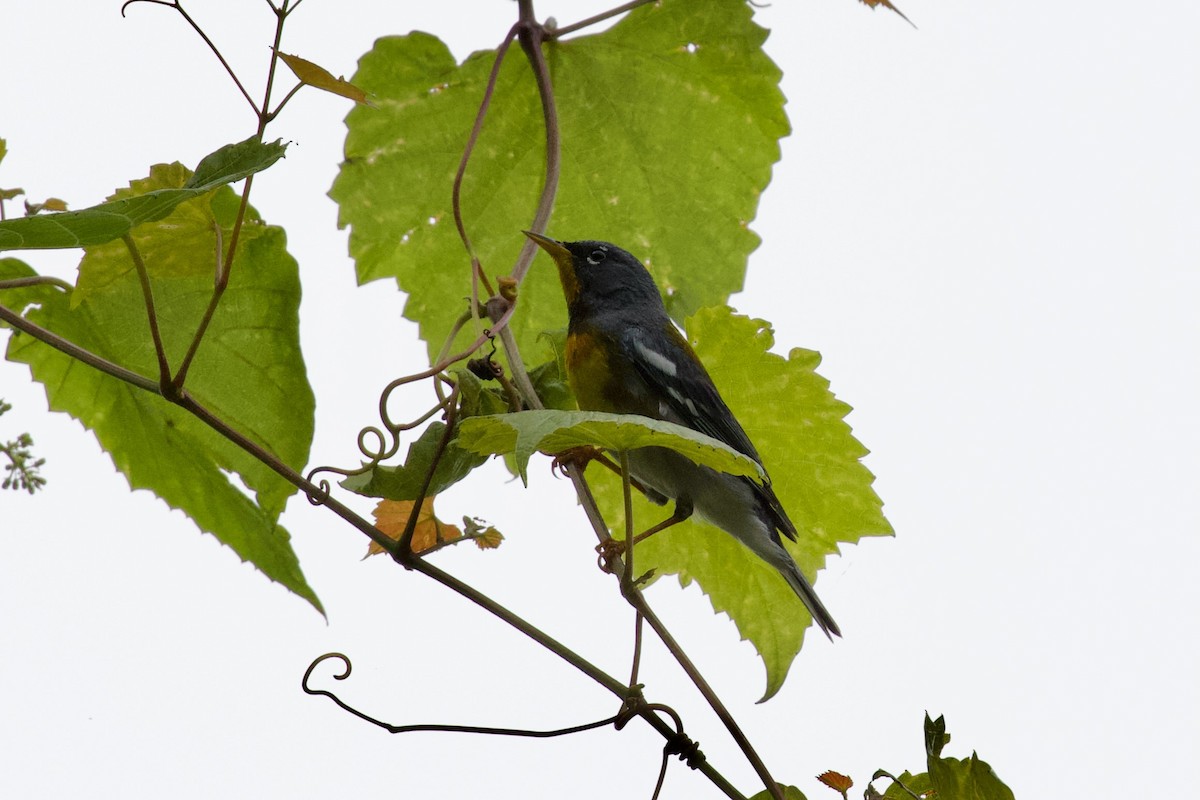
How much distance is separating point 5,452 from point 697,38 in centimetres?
122

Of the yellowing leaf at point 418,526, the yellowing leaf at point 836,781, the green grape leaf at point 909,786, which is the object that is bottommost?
the yellowing leaf at point 836,781

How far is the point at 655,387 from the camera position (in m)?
2.32

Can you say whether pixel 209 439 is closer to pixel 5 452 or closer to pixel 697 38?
pixel 5 452

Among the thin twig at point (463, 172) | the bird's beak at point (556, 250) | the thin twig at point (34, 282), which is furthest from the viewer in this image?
the bird's beak at point (556, 250)

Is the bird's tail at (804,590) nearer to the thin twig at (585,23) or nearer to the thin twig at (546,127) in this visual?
the thin twig at (546,127)

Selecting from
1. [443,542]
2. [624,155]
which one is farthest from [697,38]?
[443,542]

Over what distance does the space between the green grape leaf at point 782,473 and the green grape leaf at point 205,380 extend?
0.49m

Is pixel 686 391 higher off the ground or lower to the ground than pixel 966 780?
higher

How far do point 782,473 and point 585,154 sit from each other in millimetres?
633

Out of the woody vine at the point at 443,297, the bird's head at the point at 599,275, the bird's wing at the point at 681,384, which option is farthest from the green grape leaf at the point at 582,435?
the bird's head at the point at 599,275

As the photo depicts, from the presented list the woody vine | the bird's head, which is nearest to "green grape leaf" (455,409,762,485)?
the woody vine

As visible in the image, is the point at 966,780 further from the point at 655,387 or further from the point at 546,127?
the point at 655,387

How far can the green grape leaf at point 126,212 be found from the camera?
3.74ft

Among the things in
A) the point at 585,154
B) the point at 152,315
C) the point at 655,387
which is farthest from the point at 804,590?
the point at 152,315
